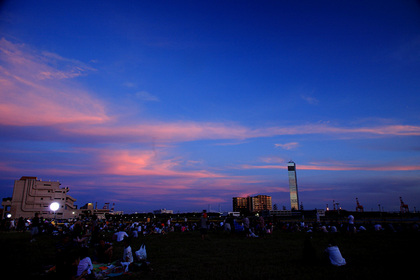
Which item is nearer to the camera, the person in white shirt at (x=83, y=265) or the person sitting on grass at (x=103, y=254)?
the person in white shirt at (x=83, y=265)

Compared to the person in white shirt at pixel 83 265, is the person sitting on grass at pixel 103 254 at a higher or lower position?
lower

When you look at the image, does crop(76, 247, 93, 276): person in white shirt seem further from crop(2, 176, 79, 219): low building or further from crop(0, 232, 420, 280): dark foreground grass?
crop(2, 176, 79, 219): low building

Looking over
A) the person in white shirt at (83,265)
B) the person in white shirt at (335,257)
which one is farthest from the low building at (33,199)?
the person in white shirt at (335,257)

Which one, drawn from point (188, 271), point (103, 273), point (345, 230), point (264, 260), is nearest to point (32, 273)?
point (103, 273)

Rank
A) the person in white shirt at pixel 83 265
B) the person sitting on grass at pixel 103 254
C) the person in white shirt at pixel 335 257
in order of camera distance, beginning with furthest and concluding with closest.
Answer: the person sitting on grass at pixel 103 254 < the person in white shirt at pixel 335 257 < the person in white shirt at pixel 83 265

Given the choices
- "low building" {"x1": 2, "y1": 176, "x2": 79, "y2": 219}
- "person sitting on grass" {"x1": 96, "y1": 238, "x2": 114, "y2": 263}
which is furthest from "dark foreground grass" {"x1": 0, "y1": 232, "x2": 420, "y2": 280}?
"low building" {"x1": 2, "y1": 176, "x2": 79, "y2": 219}

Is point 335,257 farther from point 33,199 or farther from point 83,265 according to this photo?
point 33,199

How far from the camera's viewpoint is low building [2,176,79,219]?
7618cm

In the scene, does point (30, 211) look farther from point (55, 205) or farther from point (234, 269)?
point (234, 269)

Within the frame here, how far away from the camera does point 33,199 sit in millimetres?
79625

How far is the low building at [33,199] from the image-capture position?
250 feet

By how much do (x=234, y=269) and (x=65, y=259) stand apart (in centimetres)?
598

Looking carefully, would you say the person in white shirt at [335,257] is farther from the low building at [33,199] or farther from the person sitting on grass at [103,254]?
the low building at [33,199]

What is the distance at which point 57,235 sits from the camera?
23.5 m
